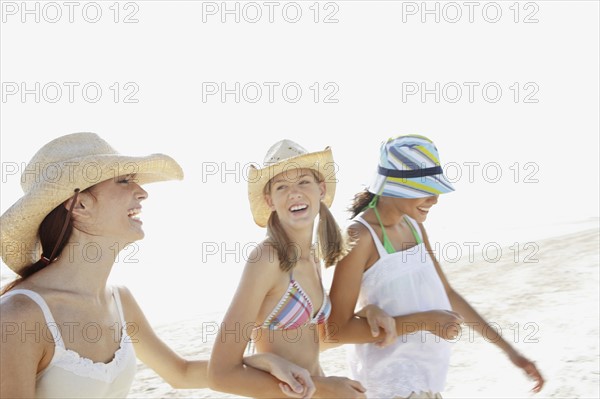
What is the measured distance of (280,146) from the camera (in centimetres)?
315

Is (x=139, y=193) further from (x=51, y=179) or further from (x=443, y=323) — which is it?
(x=443, y=323)

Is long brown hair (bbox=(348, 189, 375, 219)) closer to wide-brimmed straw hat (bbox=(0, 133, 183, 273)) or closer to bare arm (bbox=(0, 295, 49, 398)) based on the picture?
wide-brimmed straw hat (bbox=(0, 133, 183, 273))

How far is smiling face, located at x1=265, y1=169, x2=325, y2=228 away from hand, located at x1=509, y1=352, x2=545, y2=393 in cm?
116

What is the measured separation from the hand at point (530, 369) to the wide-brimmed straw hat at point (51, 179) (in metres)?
1.82

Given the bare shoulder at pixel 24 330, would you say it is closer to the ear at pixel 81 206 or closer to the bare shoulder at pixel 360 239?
the ear at pixel 81 206

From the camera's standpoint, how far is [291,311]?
2.91 m

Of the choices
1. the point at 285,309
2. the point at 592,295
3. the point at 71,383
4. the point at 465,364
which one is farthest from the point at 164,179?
the point at 592,295

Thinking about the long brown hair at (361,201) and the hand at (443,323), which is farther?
the long brown hair at (361,201)

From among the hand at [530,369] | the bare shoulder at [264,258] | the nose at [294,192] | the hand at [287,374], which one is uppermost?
the nose at [294,192]

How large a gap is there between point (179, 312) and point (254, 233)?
8.29 meters

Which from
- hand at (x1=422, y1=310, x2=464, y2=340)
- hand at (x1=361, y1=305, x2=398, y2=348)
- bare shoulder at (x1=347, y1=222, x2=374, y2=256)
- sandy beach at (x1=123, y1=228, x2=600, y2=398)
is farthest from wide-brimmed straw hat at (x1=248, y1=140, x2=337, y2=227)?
sandy beach at (x1=123, y1=228, x2=600, y2=398)

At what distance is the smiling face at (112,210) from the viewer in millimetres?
2748

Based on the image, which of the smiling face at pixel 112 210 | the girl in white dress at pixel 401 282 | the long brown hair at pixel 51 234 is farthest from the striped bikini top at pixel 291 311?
the long brown hair at pixel 51 234

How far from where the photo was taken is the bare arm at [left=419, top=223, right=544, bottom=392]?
3.46 meters
